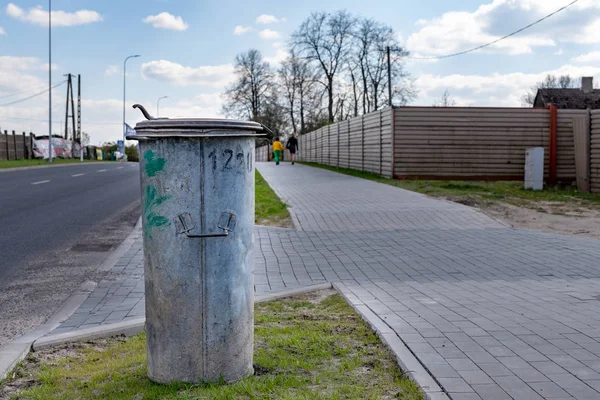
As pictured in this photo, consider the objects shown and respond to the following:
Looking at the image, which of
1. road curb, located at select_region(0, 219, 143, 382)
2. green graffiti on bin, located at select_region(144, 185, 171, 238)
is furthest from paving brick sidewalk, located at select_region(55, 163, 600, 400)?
green graffiti on bin, located at select_region(144, 185, 171, 238)

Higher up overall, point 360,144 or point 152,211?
point 360,144

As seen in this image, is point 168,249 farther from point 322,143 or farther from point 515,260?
point 322,143

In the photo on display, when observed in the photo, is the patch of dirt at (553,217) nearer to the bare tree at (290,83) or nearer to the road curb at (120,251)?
the road curb at (120,251)

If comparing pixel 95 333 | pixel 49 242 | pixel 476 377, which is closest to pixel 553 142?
pixel 49 242

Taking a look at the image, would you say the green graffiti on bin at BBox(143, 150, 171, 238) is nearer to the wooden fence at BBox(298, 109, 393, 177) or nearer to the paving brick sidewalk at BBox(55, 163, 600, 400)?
the paving brick sidewalk at BBox(55, 163, 600, 400)

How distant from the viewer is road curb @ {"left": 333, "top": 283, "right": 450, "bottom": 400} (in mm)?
3652

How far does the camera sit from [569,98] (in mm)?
62188

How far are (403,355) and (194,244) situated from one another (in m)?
1.51

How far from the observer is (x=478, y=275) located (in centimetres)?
759

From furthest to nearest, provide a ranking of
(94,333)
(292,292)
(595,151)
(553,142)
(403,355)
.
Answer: (553,142) → (595,151) → (292,292) → (94,333) → (403,355)

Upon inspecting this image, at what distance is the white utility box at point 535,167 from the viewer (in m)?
18.6

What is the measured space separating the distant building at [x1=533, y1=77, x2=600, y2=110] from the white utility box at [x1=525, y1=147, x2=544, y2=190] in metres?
43.2

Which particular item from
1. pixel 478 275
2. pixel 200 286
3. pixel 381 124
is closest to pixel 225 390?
pixel 200 286

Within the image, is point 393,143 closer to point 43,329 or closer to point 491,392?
point 43,329
